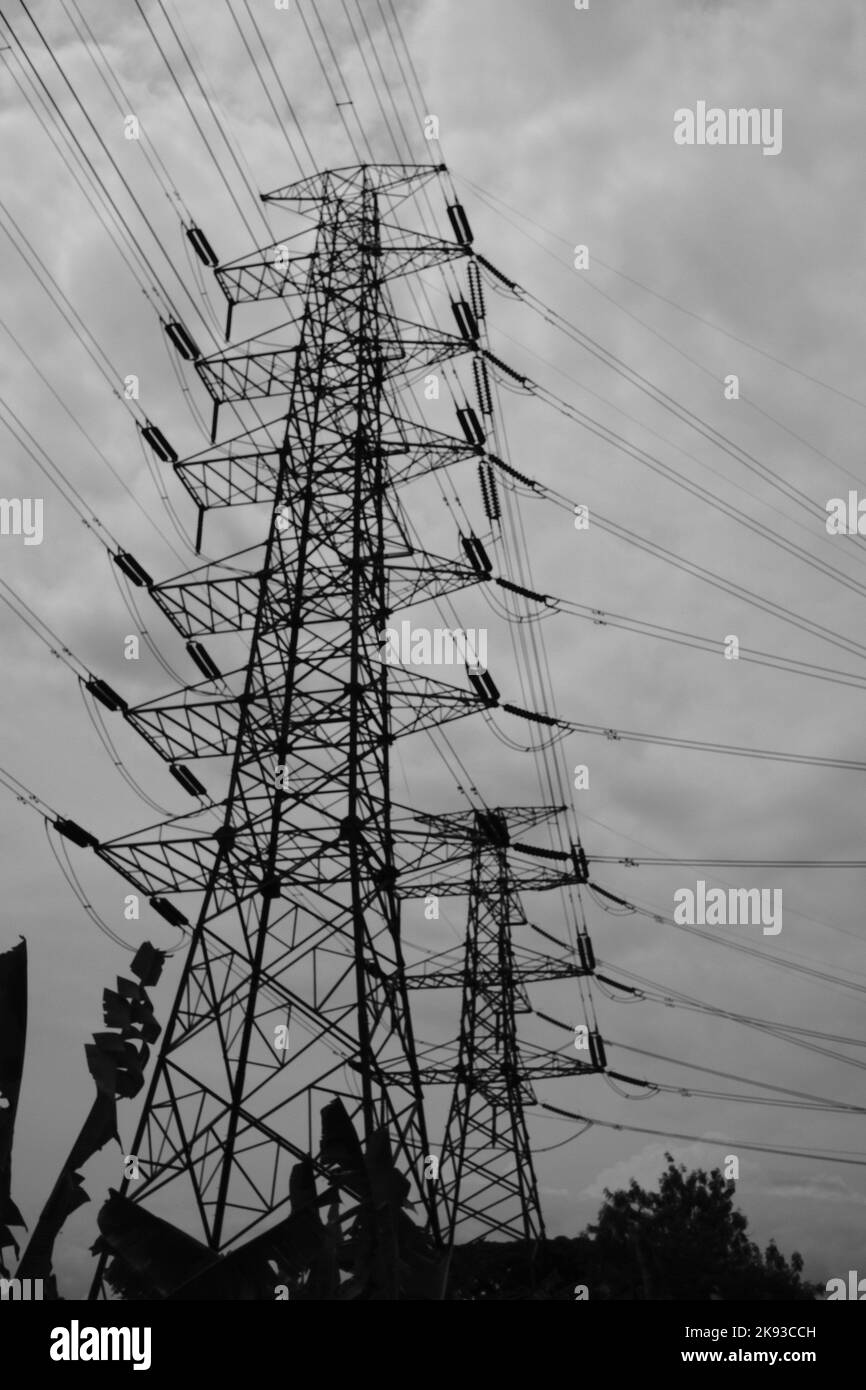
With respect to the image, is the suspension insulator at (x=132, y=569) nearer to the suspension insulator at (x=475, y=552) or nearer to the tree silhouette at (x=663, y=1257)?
the suspension insulator at (x=475, y=552)

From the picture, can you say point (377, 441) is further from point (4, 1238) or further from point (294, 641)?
point (4, 1238)

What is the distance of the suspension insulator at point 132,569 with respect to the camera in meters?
19.5

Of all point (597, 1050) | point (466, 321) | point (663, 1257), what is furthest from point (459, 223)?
point (663, 1257)

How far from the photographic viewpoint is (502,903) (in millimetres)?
35000

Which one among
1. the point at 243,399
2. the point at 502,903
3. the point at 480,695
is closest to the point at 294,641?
the point at 480,695

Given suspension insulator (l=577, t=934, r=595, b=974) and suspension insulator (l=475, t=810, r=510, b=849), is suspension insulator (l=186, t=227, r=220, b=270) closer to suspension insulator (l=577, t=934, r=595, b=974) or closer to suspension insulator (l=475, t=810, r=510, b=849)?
suspension insulator (l=475, t=810, r=510, b=849)

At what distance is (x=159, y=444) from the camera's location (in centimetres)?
Answer: 2077

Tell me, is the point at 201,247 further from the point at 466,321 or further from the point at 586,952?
the point at 586,952

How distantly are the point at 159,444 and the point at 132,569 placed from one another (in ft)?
7.99

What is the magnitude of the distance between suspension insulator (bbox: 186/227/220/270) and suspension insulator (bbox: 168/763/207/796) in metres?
9.45

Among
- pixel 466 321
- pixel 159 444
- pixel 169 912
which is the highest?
pixel 466 321

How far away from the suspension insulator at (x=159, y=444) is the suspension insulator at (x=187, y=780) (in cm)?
502

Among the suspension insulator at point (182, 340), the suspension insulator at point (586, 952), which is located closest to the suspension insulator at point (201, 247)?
the suspension insulator at point (182, 340)

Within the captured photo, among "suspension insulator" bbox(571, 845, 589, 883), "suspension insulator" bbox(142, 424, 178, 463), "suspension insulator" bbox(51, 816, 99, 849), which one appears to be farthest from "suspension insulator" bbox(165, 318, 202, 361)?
"suspension insulator" bbox(571, 845, 589, 883)
